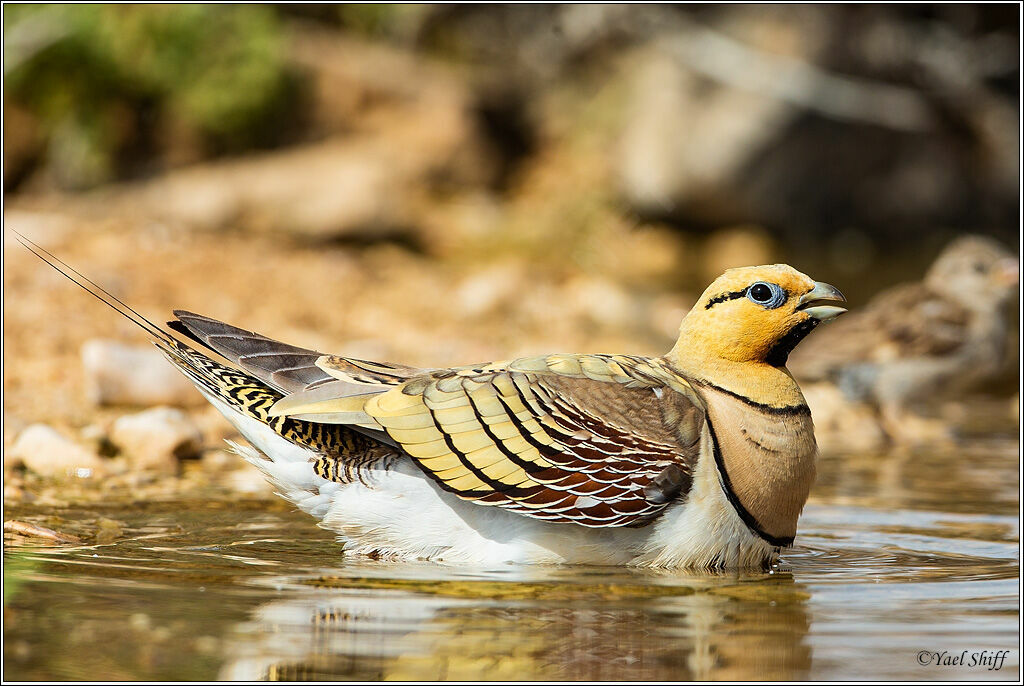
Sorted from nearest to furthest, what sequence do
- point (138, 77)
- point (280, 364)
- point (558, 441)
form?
point (558, 441)
point (280, 364)
point (138, 77)

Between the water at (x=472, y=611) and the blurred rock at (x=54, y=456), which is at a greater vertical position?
the blurred rock at (x=54, y=456)

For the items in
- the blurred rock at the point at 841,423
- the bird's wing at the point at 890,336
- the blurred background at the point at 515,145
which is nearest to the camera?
the blurred rock at the point at 841,423

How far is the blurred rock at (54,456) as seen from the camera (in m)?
5.92

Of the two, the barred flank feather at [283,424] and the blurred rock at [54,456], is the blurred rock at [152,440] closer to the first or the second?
the blurred rock at [54,456]

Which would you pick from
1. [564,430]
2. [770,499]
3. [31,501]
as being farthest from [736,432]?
[31,501]

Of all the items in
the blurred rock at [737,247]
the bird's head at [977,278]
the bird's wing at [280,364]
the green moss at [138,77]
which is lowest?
the bird's wing at [280,364]

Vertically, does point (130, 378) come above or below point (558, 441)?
above

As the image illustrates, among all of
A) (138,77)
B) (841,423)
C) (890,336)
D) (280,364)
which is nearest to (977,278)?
(890,336)

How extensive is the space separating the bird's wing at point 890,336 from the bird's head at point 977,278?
16 centimetres

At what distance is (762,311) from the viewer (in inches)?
189

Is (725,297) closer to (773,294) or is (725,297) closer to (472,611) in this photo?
(773,294)

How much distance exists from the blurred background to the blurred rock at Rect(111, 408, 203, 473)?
425cm

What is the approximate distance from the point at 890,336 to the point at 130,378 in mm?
4871

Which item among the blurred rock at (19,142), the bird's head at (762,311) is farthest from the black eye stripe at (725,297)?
the blurred rock at (19,142)
